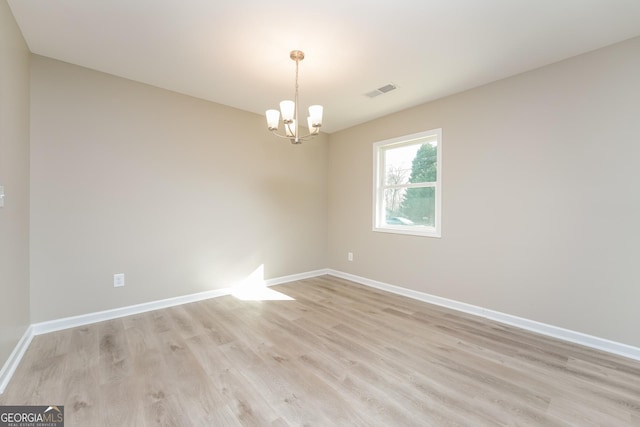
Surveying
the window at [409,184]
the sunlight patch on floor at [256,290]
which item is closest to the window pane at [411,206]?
the window at [409,184]

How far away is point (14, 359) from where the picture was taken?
6.24 feet

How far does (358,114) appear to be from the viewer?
12.6 ft

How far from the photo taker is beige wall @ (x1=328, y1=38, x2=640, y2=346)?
217 centimetres

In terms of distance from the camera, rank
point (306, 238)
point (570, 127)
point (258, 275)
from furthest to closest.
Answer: point (306, 238), point (258, 275), point (570, 127)

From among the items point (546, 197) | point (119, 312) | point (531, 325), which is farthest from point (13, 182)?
point (531, 325)

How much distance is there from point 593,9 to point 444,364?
9.01 feet

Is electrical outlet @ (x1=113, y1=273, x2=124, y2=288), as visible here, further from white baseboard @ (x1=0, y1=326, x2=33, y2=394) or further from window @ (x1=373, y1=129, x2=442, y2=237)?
window @ (x1=373, y1=129, x2=442, y2=237)

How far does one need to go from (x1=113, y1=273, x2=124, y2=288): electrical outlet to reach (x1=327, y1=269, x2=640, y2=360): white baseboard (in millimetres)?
3250

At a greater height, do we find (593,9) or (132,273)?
(593,9)

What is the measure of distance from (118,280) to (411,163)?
3.81 meters

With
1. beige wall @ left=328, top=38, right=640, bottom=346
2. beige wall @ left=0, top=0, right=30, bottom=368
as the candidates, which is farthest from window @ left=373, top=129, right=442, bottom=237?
beige wall @ left=0, top=0, right=30, bottom=368

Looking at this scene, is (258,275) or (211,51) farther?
(258,275)

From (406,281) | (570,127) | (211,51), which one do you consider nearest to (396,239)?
(406,281)

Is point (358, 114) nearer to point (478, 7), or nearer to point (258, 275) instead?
point (478, 7)
